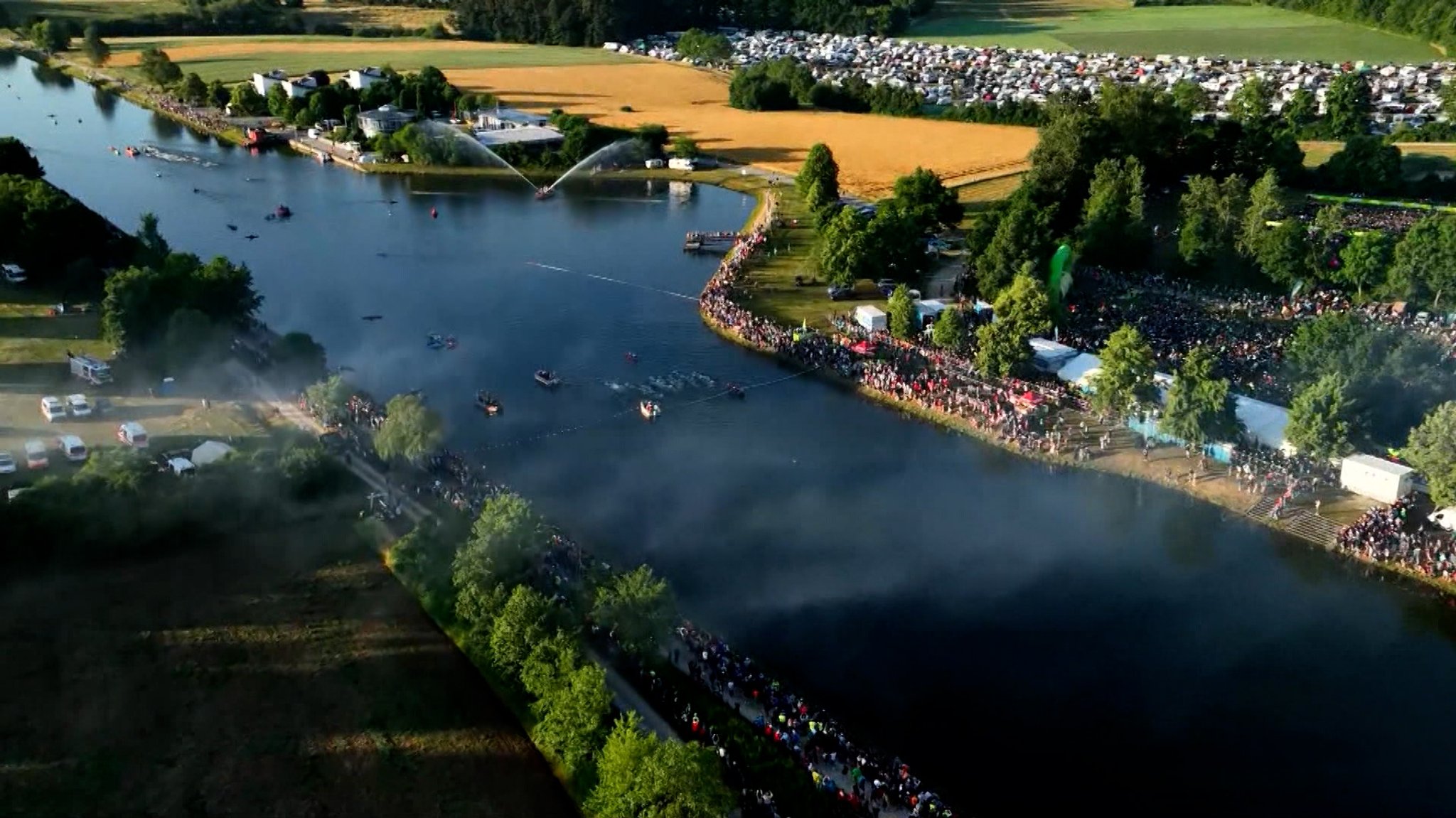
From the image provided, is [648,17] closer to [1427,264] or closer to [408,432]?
[1427,264]

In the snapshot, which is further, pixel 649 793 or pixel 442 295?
pixel 442 295

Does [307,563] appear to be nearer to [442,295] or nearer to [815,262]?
[442,295]

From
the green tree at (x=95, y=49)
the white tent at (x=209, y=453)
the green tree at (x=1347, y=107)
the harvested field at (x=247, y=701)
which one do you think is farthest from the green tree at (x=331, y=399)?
the green tree at (x=95, y=49)

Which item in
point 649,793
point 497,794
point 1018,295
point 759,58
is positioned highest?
point 759,58

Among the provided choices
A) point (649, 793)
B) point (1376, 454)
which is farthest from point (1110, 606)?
point (649, 793)

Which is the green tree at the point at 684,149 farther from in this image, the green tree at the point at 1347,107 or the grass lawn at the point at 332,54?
the green tree at the point at 1347,107

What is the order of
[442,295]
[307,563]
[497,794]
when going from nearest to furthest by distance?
[497,794]
[307,563]
[442,295]
